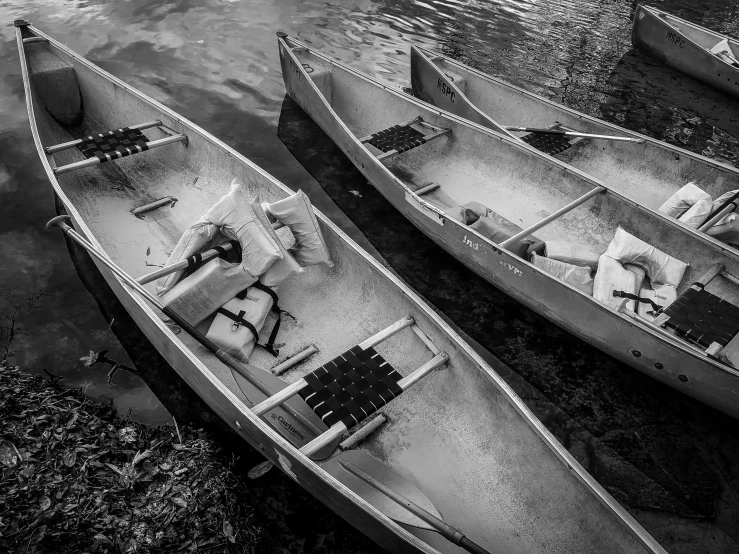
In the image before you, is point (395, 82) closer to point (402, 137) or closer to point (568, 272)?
point (402, 137)

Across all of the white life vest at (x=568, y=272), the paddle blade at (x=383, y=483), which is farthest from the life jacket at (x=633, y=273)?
the paddle blade at (x=383, y=483)

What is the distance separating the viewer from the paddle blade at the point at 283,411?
4730mm

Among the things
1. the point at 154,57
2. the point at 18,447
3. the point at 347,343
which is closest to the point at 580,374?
the point at 347,343

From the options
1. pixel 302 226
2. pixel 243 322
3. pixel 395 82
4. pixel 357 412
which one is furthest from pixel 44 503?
pixel 395 82

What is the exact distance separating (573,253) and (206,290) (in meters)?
4.36

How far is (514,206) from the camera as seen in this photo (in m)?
7.79

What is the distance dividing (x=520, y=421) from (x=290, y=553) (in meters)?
2.33

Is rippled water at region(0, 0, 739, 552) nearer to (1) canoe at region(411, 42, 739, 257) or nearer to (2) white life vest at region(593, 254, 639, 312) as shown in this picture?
(2) white life vest at region(593, 254, 639, 312)

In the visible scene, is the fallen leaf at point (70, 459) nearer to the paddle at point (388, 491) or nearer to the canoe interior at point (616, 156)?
the paddle at point (388, 491)

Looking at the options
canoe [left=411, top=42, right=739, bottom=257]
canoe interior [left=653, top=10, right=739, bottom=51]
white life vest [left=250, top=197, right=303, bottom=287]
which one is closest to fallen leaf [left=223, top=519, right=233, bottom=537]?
white life vest [left=250, top=197, right=303, bottom=287]

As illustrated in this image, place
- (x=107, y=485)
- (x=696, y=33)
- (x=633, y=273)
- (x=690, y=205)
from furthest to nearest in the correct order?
(x=696, y=33), (x=690, y=205), (x=633, y=273), (x=107, y=485)

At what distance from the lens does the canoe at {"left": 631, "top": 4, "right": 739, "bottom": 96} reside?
37.7 ft

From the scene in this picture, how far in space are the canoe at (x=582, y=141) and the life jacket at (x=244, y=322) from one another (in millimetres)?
4862

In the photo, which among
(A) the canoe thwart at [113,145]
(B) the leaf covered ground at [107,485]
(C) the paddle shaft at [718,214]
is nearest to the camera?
(B) the leaf covered ground at [107,485]
